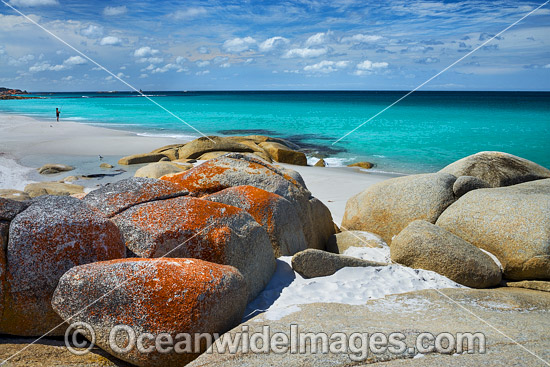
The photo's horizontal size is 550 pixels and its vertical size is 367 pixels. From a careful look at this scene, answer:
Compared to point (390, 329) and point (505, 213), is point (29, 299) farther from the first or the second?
point (505, 213)

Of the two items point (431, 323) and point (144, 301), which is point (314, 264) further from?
point (144, 301)

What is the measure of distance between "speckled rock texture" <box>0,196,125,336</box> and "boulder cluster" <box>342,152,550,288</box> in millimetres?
3386

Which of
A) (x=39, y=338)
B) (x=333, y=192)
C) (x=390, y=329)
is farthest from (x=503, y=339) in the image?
(x=333, y=192)

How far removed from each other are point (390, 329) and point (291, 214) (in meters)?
2.20

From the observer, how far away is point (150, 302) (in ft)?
10.2

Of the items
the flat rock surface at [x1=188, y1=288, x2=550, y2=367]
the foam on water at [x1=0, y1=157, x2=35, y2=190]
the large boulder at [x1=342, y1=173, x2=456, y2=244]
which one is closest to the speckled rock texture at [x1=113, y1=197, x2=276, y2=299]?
the flat rock surface at [x1=188, y1=288, x2=550, y2=367]

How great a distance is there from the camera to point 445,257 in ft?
15.7

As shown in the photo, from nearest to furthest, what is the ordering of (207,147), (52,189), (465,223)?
(465,223) → (52,189) → (207,147)

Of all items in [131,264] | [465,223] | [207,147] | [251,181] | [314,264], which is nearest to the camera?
[131,264]

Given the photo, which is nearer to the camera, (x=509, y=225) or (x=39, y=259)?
(x=39, y=259)

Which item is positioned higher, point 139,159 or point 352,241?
point 139,159

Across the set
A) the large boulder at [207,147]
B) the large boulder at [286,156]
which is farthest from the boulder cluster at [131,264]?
the large boulder at [207,147]

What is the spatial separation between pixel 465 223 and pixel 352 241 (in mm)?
1488

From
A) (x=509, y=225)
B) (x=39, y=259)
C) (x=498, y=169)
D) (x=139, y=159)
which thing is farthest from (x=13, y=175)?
(x=509, y=225)
